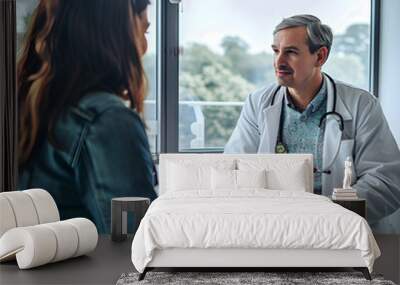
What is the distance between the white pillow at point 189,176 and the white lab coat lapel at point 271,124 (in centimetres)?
59

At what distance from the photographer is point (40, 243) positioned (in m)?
5.09

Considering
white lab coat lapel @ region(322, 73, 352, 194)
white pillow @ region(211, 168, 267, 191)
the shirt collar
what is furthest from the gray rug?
the shirt collar

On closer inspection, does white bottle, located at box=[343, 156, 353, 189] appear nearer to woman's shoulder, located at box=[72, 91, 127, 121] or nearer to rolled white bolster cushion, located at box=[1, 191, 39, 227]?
woman's shoulder, located at box=[72, 91, 127, 121]

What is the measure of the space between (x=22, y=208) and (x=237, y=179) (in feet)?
6.47

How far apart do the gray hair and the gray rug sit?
2.78 meters

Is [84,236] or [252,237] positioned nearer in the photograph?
[252,237]

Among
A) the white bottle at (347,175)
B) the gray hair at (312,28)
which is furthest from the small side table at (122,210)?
the gray hair at (312,28)

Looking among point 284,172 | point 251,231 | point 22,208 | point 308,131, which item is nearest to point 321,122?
point 308,131

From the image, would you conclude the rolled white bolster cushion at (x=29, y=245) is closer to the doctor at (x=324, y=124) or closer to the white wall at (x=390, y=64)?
the doctor at (x=324, y=124)

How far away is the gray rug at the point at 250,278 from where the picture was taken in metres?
4.77

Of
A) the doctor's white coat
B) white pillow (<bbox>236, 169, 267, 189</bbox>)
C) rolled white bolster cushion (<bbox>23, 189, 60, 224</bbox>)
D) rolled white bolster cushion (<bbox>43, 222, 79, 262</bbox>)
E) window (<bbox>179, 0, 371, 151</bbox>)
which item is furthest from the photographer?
window (<bbox>179, 0, 371, 151</bbox>)

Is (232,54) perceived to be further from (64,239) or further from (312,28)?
(64,239)

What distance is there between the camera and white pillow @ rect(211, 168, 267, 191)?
6.35m

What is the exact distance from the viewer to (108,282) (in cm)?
484
